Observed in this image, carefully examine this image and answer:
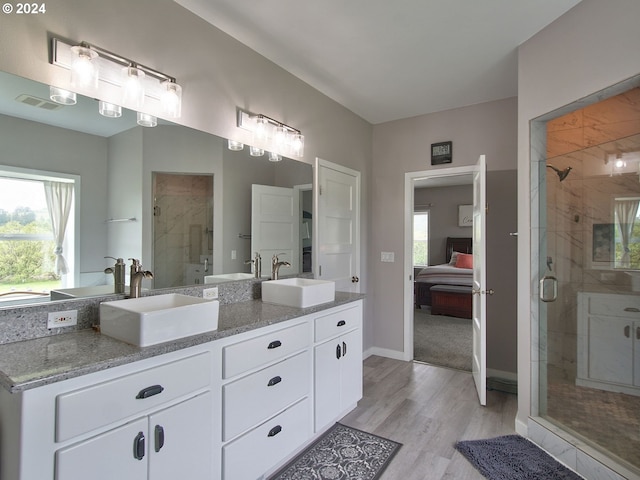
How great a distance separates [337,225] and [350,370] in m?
1.43

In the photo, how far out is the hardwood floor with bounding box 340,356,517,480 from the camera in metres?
2.04

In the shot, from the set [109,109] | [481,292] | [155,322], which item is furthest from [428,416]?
[109,109]

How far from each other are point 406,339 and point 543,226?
6.45 ft

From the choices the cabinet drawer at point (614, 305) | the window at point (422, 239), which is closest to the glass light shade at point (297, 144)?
the cabinet drawer at point (614, 305)

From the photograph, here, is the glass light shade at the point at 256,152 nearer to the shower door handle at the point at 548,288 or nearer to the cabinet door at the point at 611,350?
the shower door handle at the point at 548,288

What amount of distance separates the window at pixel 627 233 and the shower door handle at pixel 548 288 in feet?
1.25

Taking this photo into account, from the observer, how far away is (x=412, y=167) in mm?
3812

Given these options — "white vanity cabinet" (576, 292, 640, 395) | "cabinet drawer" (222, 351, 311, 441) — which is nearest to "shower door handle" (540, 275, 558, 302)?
"white vanity cabinet" (576, 292, 640, 395)

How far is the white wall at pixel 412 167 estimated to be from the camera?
3295 mm

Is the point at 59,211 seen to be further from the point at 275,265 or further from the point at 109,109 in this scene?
the point at 275,265

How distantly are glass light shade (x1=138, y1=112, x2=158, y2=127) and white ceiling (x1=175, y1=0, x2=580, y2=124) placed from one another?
27.8 inches

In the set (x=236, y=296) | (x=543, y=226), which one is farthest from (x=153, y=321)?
(x=543, y=226)

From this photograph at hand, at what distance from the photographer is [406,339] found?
381 cm

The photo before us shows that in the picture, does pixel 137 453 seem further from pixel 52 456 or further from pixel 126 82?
pixel 126 82
